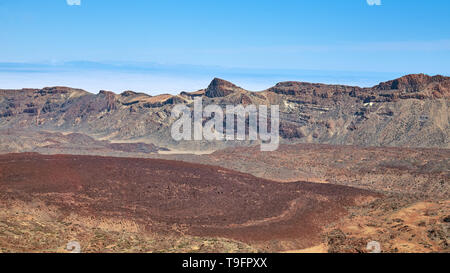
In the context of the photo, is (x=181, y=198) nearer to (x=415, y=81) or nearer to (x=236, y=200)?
(x=236, y=200)

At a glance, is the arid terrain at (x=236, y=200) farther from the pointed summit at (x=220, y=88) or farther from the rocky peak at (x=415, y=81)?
the pointed summit at (x=220, y=88)

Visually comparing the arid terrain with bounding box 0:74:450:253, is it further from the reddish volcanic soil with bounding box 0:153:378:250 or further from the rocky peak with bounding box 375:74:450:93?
the rocky peak with bounding box 375:74:450:93

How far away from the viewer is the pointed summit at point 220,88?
181m

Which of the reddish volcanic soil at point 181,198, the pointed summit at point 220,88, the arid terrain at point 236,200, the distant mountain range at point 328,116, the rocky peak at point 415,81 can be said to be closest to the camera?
the arid terrain at point 236,200

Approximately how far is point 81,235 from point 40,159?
38870 millimetres

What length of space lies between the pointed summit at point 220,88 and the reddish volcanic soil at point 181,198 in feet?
356

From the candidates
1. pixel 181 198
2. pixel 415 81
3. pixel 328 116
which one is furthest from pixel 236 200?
pixel 415 81

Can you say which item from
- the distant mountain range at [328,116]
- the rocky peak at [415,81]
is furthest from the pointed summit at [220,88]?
the rocky peak at [415,81]

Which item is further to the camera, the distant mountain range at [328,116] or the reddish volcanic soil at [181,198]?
the distant mountain range at [328,116]

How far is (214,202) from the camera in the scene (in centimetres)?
5728

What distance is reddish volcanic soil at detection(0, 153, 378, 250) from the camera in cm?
4569

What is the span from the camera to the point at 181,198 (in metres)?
58.1

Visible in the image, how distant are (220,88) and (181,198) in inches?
5038
